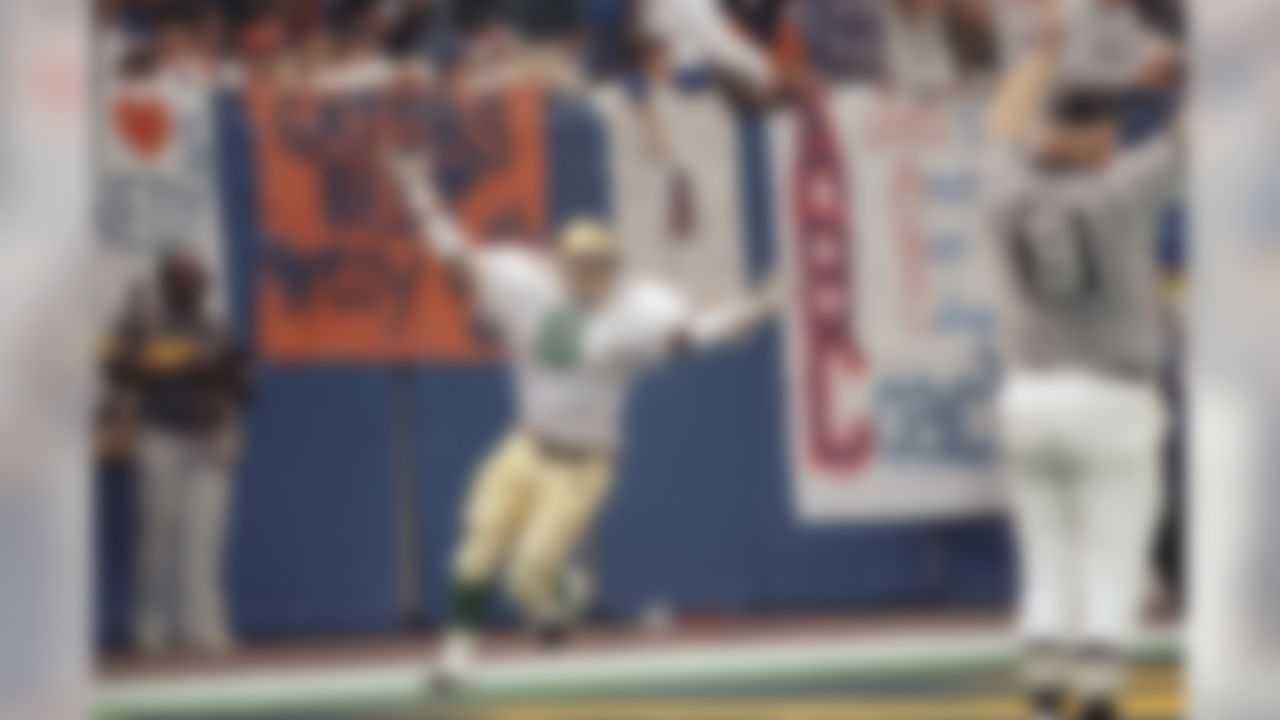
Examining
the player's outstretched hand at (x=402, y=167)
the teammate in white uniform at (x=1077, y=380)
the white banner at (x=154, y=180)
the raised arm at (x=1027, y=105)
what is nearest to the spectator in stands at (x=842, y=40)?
the player's outstretched hand at (x=402, y=167)

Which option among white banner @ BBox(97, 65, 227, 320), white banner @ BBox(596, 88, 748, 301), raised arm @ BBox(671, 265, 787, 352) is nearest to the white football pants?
raised arm @ BBox(671, 265, 787, 352)

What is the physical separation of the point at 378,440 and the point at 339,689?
63.8 inches

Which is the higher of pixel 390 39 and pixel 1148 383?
pixel 390 39

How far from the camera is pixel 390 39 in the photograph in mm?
8430

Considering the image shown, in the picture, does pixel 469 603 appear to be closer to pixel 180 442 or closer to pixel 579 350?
pixel 579 350

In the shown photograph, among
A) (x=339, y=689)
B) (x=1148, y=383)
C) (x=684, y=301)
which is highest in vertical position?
(x=684, y=301)

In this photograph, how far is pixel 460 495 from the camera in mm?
8469

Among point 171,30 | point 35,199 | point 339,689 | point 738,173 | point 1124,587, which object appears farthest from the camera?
point 738,173

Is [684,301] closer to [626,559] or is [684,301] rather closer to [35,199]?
[626,559]

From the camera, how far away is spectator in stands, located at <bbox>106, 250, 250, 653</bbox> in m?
8.05

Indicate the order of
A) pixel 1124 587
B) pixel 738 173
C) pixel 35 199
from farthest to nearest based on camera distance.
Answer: pixel 738 173
pixel 1124 587
pixel 35 199

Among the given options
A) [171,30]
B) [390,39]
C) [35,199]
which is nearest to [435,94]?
[390,39]

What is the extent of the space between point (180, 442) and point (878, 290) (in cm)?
249

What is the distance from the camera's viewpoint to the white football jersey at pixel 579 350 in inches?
298
